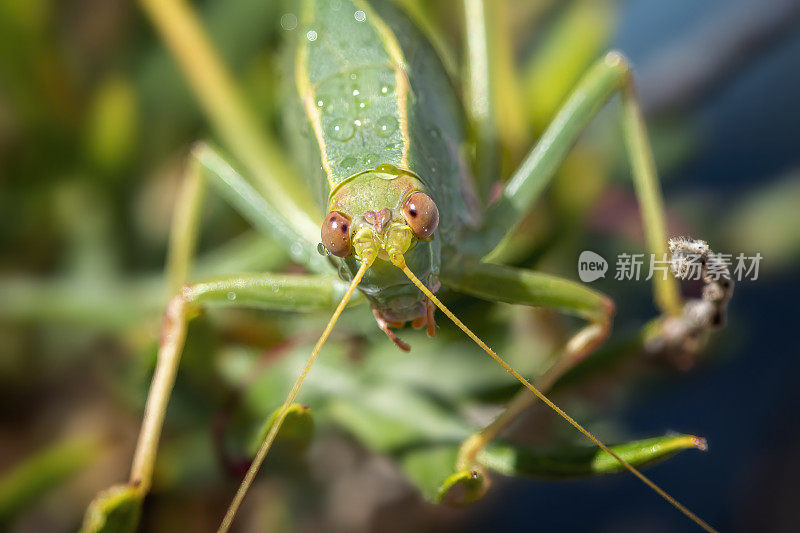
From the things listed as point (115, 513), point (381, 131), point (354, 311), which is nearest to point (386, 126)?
point (381, 131)

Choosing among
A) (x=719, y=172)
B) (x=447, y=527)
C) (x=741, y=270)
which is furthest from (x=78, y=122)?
(x=719, y=172)

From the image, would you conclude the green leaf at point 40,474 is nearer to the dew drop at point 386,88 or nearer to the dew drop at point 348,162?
the dew drop at point 348,162

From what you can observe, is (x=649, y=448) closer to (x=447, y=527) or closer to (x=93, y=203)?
(x=447, y=527)

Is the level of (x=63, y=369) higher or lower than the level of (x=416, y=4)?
lower

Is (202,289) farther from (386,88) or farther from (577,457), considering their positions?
(577,457)

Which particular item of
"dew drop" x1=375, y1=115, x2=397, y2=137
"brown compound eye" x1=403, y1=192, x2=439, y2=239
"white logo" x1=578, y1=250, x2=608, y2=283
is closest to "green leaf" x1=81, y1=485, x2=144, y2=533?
"brown compound eye" x1=403, y1=192, x2=439, y2=239

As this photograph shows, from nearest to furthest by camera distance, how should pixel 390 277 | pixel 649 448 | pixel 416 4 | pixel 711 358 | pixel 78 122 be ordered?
pixel 649 448 → pixel 390 277 → pixel 711 358 → pixel 416 4 → pixel 78 122
